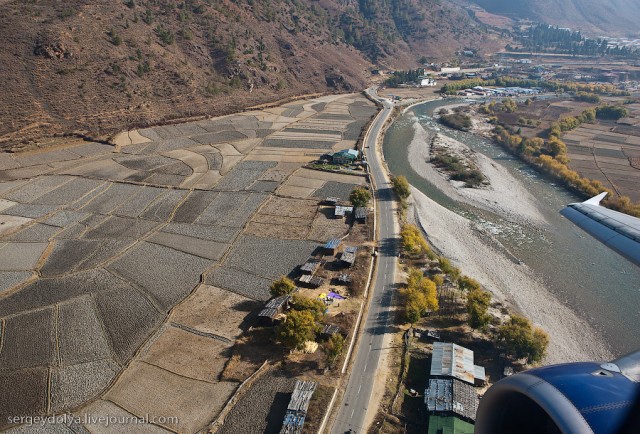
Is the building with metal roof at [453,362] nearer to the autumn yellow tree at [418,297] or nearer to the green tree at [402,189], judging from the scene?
the autumn yellow tree at [418,297]

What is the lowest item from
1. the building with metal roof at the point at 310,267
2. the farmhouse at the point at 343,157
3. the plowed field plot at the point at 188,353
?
the plowed field plot at the point at 188,353

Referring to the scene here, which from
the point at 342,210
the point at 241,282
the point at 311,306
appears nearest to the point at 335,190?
the point at 342,210

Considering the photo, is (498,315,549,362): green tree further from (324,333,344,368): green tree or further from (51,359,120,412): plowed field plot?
(51,359,120,412): plowed field plot

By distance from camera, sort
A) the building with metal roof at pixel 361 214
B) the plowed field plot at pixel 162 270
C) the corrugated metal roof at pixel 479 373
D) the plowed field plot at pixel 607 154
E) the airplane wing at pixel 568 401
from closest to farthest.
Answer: the airplane wing at pixel 568 401 < the corrugated metal roof at pixel 479 373 < the plowed field plot at pixel 162 270 < the building with metal roof at pixel 361 214 < the plowed field plot at pixel 607 154

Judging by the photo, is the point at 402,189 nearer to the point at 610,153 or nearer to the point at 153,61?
the point at 610,153

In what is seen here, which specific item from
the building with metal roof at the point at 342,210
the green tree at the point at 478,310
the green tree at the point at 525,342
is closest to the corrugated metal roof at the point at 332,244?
the building with metal roof at the point at 342,210

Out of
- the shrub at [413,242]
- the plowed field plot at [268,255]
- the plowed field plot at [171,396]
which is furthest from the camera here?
the shrub at [413,242]

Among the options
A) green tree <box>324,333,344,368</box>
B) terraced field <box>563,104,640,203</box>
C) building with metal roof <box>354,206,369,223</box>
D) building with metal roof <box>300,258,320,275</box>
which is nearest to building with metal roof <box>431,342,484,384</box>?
green tree <box>324,333,344,368</box>
